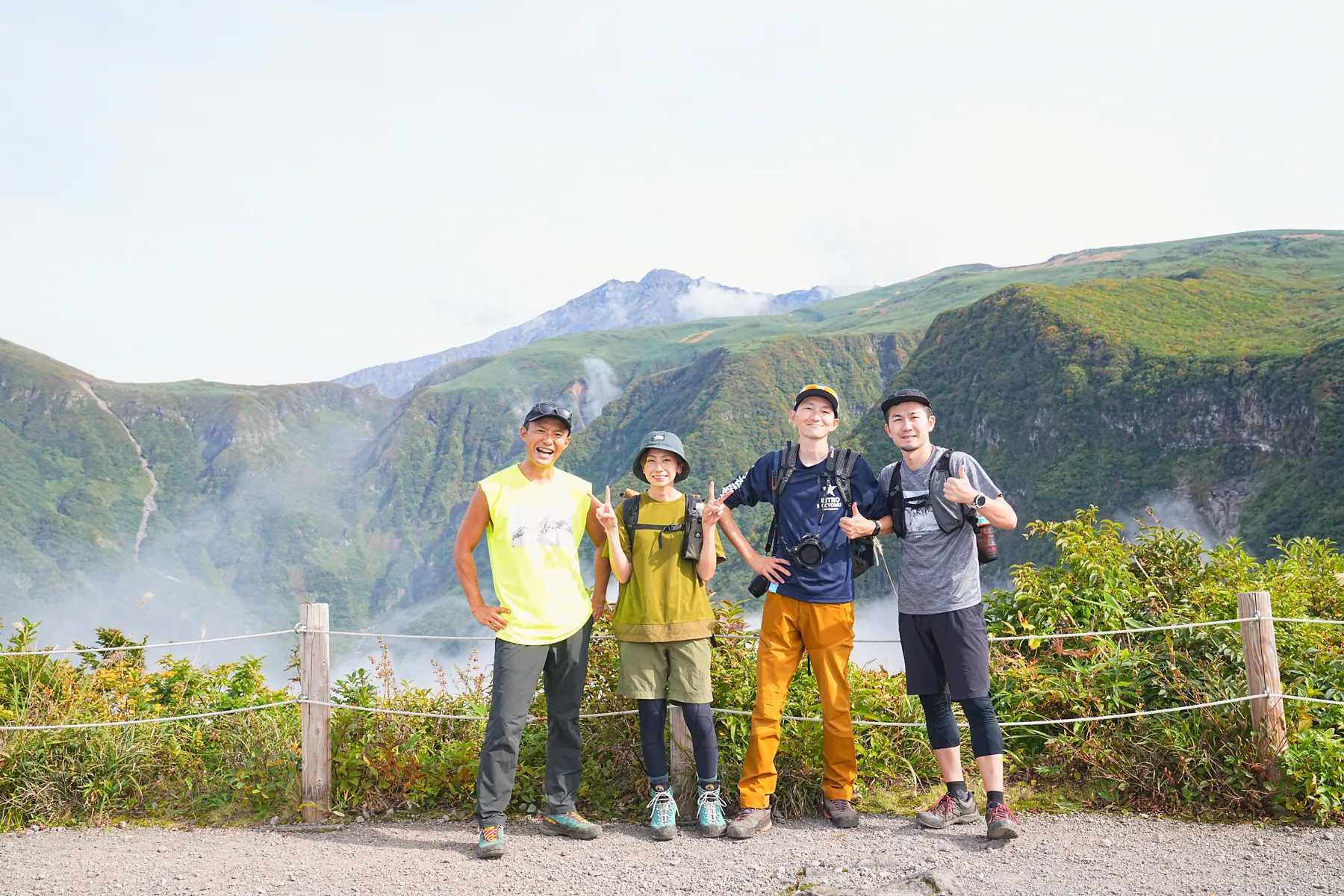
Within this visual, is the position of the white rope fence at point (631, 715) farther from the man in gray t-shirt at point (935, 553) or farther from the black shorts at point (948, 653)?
the man in gray t-shirt at point (935, 553)

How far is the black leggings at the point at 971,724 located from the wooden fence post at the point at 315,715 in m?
3.44

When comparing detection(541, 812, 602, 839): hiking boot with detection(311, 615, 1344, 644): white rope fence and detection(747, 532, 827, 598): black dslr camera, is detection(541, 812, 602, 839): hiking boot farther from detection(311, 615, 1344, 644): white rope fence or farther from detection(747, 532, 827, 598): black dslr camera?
detection(747, 532, 827, 598): black dslr camera

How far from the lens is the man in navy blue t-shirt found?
525cm

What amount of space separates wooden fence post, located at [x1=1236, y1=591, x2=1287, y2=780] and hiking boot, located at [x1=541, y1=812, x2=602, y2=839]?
370cm

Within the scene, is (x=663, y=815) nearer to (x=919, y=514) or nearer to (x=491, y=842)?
(x=491, y=842)

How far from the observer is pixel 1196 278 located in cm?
15550

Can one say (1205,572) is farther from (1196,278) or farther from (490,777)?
(1196,278)

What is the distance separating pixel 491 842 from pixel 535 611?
46.8 inches

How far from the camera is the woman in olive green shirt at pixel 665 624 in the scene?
5.25 meters

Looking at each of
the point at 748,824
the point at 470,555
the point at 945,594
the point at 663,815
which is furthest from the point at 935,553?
the point at 470,555

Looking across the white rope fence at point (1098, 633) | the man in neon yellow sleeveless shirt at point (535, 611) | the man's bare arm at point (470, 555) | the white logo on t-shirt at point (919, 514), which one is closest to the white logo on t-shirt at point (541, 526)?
the man in neon yellow sleeveless shirt at point (535, 611)

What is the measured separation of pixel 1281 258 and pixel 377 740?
8614 inches

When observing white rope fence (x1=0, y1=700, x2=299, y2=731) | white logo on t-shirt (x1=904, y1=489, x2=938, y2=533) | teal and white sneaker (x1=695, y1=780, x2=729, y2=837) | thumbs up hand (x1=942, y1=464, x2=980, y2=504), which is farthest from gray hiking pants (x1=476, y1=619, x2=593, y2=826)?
thumbs up hand (x1=942, y1=464, x2=980, y2=504)

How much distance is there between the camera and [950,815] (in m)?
5.33
